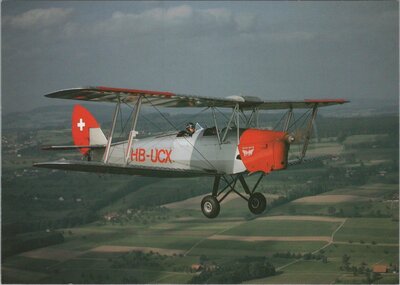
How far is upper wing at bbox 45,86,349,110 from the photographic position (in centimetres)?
1198

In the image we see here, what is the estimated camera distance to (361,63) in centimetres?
5266

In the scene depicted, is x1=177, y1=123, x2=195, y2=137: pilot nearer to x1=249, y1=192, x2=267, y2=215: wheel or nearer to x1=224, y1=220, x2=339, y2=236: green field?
x1=249, y1=192, x2=267, y2=215: wheel

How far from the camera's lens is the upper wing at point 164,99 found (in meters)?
12.0

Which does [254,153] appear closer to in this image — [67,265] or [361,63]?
[67,265]

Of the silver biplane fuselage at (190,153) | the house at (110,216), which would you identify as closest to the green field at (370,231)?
the house at (110,216)

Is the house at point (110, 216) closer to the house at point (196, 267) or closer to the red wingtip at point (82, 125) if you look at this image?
the house at point (196, 267)

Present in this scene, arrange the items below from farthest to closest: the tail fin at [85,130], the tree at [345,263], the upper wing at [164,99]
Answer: the tree at [345,263], the tail fin at [85,130], the upper wing at [164,99]

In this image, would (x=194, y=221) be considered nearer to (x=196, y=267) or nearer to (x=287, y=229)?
(x=196, y=267)

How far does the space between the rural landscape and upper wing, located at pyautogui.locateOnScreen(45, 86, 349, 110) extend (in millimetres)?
22789

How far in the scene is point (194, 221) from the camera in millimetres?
44594

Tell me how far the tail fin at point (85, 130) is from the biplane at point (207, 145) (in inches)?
57.4

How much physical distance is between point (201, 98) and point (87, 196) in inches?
1429

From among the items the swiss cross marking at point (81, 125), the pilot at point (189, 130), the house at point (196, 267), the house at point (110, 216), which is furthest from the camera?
the house at point (110, 216)

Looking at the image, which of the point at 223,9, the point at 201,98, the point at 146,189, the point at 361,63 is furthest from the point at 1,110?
the point at 201,98
